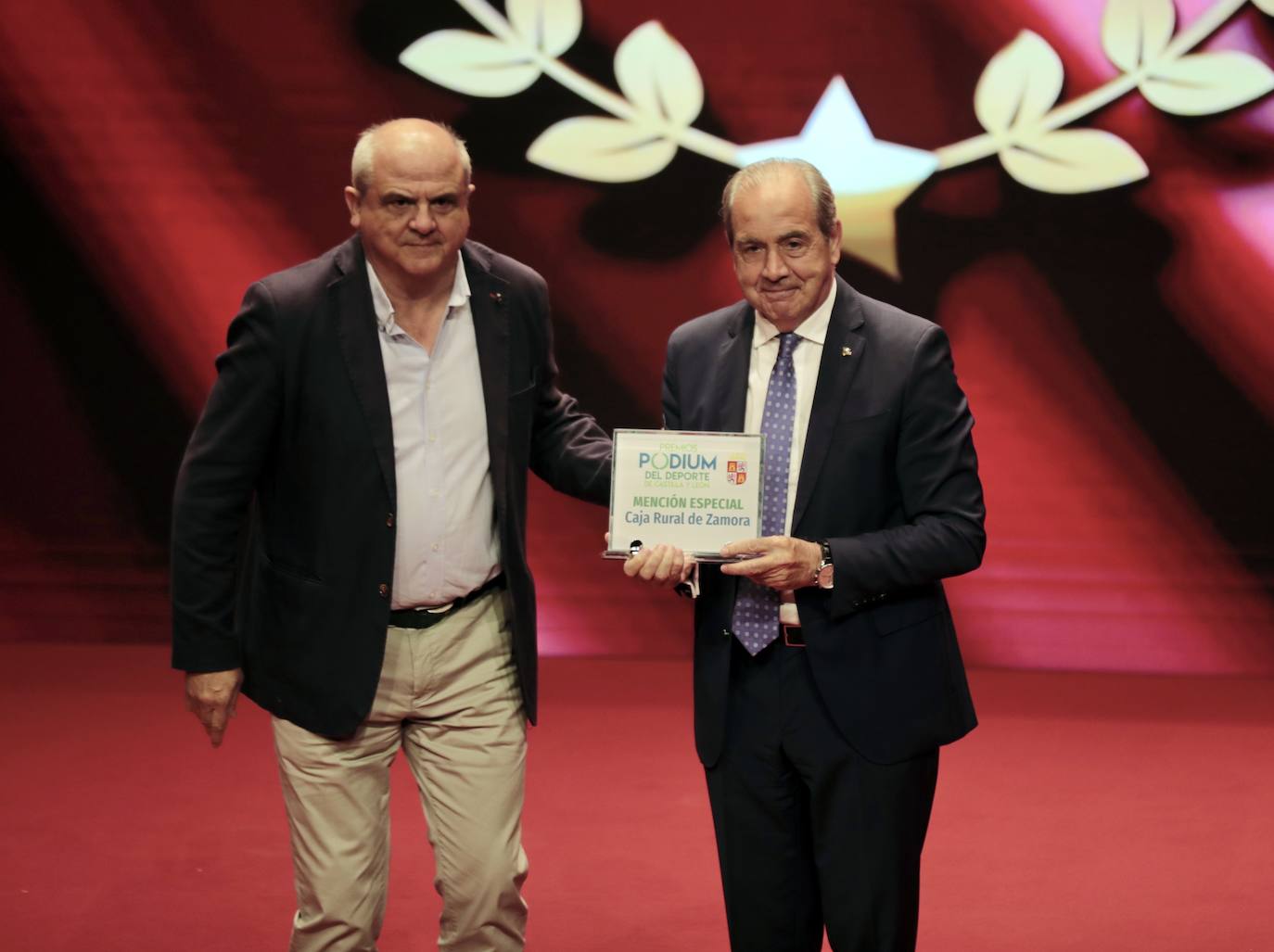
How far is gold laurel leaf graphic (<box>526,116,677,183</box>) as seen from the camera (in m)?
5.21

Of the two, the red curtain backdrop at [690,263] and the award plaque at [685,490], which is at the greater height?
the red curtain backdrop at [690,263]

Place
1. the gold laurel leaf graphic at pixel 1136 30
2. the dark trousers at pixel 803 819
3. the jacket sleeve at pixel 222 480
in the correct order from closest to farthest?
the dark trousers at pixel 803 819, the jacket sleeve at pixel 222 480, the gold laurel leaf graphic at pixel 1136 30

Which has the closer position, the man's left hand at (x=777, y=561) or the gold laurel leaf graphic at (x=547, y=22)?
the man's left hand at (x=777, y=561)

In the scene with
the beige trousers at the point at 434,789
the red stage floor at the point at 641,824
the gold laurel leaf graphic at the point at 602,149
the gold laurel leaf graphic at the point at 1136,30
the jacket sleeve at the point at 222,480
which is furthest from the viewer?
the gold laurel leaf graphic at the point at 602,149

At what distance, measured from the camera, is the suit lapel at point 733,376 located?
7.89ft

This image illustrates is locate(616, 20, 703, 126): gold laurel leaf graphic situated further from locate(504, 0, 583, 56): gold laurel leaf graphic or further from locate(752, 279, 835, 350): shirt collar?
locate(752, 279, 835, 350): shirt collar

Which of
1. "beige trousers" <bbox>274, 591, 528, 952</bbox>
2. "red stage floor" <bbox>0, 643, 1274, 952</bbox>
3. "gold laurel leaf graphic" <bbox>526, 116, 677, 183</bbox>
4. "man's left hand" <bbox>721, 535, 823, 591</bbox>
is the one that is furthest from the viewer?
"gold laurel leaf graphic" <bbox>526, 116, 677, 183</bbox>

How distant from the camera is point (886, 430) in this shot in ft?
7.65

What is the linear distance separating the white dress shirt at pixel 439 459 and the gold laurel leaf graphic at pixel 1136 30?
3.17m

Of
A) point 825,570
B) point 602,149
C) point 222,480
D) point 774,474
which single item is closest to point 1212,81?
point 602,149

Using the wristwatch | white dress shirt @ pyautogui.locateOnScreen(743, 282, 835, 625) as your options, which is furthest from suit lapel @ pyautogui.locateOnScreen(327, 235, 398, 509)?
the wristwatch

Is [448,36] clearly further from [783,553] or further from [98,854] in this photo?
[783,553]

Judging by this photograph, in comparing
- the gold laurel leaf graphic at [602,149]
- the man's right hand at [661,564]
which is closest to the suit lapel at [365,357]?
the man's right hand at [661,564]

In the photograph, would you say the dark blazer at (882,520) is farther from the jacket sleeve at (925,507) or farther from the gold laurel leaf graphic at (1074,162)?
the gold laurel leaf graphic at (1074,162)
